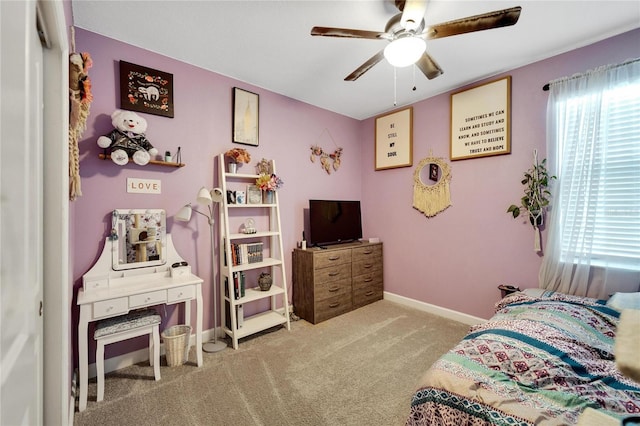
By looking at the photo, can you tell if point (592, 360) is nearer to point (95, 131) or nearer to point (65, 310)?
point (65, 310)

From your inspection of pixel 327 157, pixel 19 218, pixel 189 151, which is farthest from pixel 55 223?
pixel 327 157

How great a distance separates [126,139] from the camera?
215 centimetres

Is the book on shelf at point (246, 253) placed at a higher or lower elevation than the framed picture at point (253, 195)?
lower

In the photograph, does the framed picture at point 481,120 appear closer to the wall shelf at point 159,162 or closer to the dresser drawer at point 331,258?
the dresser drawer at point 331,258

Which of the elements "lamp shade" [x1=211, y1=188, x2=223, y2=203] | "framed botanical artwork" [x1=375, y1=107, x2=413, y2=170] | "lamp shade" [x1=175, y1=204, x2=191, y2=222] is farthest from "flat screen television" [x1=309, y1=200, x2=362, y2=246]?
"lamp shade" [x1=175, y1=204, x2=191, y2=222]

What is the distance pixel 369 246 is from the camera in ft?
12.0

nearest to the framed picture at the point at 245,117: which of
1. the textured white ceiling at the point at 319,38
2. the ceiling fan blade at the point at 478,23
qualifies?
the textured white ceiling at the point at 319,38

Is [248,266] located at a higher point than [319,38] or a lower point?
lower

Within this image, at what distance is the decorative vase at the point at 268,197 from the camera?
3.01 m

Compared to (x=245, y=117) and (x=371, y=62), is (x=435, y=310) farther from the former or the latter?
(x=245, y=117)

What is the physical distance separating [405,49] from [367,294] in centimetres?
284

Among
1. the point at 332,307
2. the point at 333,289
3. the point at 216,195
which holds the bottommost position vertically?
the point at 332,307

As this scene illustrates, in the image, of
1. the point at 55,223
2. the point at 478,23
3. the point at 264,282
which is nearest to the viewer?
the point at 55,223

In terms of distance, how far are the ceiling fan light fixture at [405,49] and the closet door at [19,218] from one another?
64.6 inches
